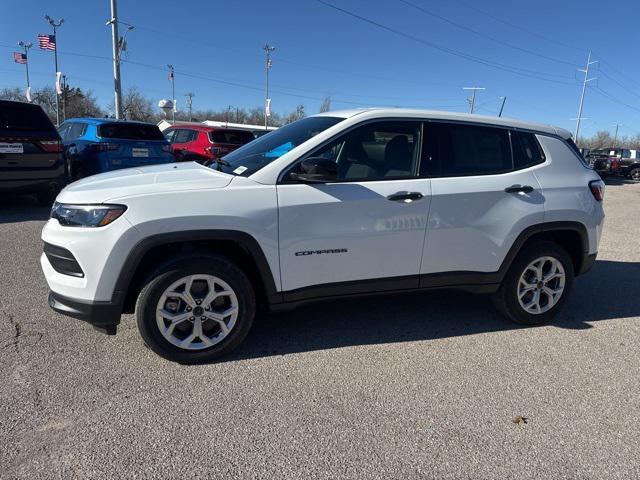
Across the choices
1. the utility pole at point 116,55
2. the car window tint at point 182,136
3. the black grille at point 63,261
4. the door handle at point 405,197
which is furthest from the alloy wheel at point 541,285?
the utility pole at point 116,55

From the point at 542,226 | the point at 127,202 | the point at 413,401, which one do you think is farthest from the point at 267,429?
the point at 542,226

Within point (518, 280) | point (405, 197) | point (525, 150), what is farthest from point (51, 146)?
point (518, 280)

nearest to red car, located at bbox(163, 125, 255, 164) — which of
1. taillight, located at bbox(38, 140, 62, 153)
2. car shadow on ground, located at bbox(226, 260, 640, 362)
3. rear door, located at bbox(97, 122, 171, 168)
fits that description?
rear door, located at bbox(97, 122, 171, 168)

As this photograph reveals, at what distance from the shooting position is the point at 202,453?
7.98 feet

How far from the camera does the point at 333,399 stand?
2969mm

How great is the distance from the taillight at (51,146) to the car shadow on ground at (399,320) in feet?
19.3

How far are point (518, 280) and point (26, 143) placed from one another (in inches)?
300

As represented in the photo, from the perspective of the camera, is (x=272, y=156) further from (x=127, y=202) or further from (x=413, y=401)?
(x=413, y=401)

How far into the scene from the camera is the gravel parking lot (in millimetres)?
2408

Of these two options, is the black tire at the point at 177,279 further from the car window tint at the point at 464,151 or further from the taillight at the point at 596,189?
A: the taillight at the point at 596,189

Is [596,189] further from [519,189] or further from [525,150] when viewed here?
[519,189]

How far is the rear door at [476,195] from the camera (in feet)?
12.2

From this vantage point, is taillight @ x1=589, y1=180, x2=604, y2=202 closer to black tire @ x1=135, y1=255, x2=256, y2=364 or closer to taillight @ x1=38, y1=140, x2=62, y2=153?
black tire @ x1=135, y1=255, x2=256, y2=364

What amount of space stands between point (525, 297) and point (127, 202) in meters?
3.37
